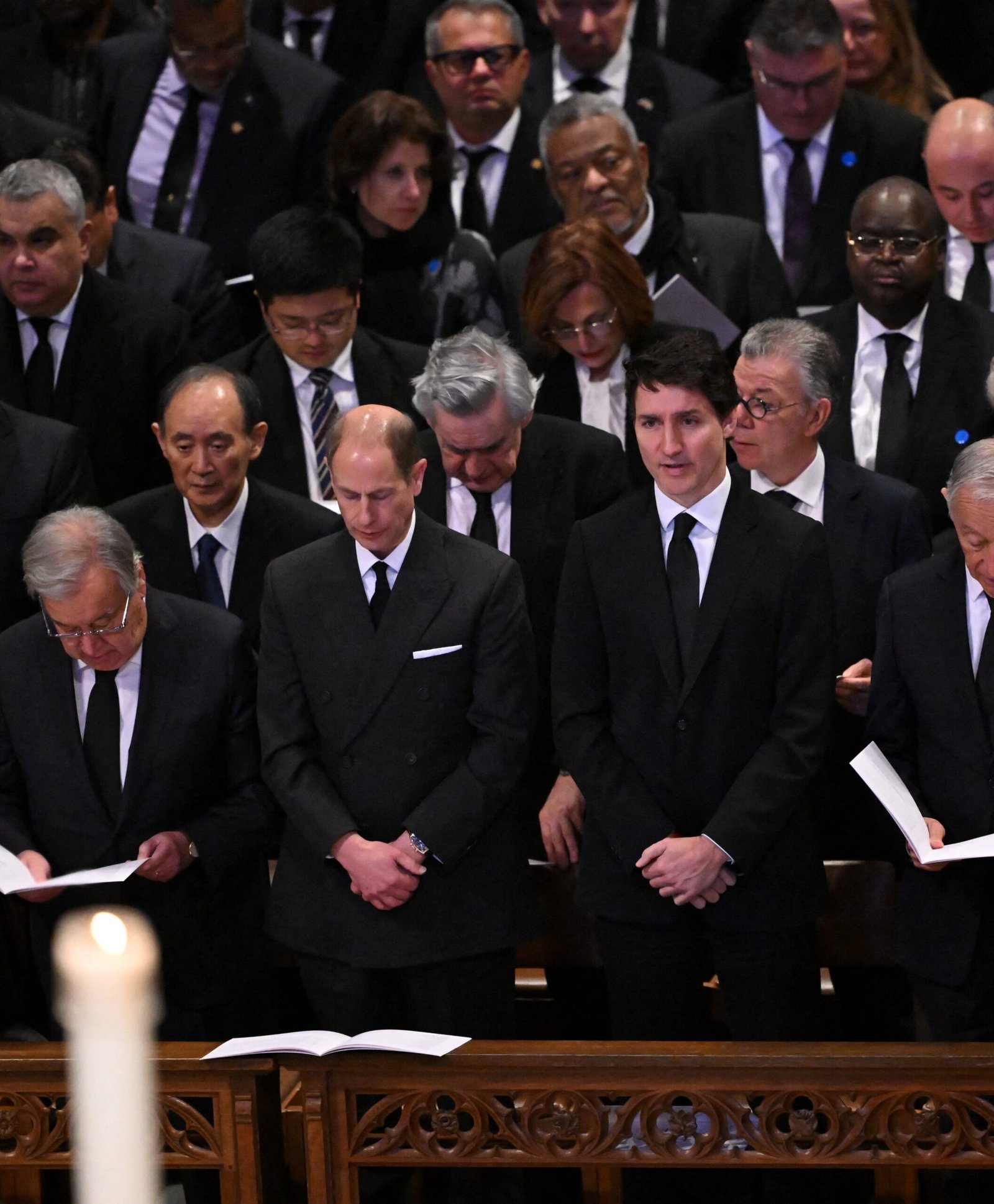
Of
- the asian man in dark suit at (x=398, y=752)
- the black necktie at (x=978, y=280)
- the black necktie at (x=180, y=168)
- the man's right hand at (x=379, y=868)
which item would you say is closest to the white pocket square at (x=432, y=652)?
the asian man in dark suit at (x=398, y=752)

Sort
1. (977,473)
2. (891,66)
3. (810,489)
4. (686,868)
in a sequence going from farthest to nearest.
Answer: (891,66)
(810,489)
(686,868)
(977,473)

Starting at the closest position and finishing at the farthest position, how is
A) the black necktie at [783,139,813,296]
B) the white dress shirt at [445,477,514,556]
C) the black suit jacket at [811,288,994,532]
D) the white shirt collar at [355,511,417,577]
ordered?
the white shirt collar at [355,511,417,577]
the white dress shirt at [445,477,514,556]
the black suit jacket at [811,288,994,532]
the black necktie at [783,139,813,296]

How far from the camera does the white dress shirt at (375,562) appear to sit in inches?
118

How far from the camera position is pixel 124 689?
3.10 metres

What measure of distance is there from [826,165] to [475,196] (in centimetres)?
97

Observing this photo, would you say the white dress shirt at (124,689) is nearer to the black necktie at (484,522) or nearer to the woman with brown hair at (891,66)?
the black necktie at (484,522)

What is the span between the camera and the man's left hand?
2961 millimetres

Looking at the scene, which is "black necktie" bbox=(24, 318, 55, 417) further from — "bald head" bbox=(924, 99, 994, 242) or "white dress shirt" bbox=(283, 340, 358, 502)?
"bald head" bbox=(924, 99, 994, 242)

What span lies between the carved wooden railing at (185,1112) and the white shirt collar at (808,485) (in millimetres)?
1550

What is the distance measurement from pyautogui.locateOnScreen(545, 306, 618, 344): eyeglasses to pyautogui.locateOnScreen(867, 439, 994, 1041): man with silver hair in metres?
1.03

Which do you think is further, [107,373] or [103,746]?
[107,373]

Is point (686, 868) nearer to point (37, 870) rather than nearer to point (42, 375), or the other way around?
point (37, 870)

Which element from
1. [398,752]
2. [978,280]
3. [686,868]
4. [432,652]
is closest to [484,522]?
[432,652]

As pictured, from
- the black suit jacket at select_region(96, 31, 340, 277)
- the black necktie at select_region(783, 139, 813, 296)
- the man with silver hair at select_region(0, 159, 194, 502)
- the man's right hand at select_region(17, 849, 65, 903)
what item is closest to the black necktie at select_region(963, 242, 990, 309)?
the black necktie at select_region(783, 139, 813, 296)
